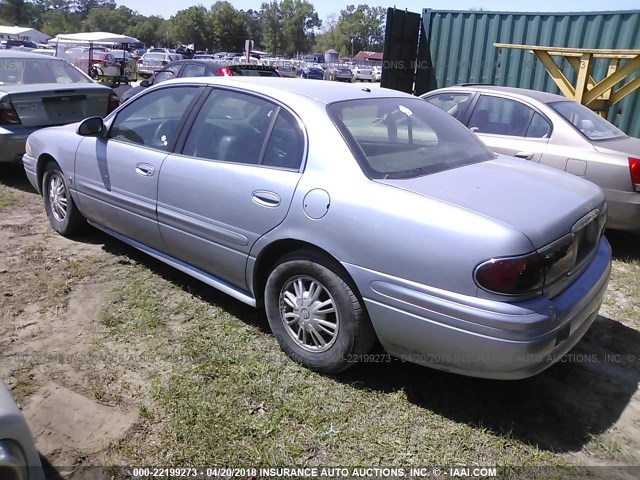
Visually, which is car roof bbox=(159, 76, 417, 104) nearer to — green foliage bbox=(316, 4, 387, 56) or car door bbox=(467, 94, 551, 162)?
car door bbox=(467, 94, 551, 162)

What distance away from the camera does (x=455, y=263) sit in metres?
2.43

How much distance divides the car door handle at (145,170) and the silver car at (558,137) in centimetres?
347

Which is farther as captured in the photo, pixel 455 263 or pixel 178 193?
pixel 178 193

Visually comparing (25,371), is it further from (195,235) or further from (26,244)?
(26,244)

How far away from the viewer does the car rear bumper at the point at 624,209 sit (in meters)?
4.89

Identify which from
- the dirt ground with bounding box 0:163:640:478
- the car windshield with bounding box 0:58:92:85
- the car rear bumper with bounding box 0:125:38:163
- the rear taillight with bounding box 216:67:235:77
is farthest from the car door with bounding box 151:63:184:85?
the dirt ground with bounding box 0:163:640:478

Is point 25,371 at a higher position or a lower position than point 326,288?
lower

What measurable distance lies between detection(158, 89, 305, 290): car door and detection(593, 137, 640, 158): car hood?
339 cm

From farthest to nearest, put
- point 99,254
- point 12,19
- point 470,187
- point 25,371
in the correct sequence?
point 12,19
point 99,254
point 25,371
point 470,187

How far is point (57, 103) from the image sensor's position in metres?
6.67

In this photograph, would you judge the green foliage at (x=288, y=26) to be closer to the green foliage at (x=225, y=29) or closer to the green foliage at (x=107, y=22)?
the green foliage at (x=225, y=29)

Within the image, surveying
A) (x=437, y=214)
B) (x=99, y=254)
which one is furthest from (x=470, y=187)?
(x=99, y=254)

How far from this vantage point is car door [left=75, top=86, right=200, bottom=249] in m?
3.84

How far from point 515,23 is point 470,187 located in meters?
7.89
